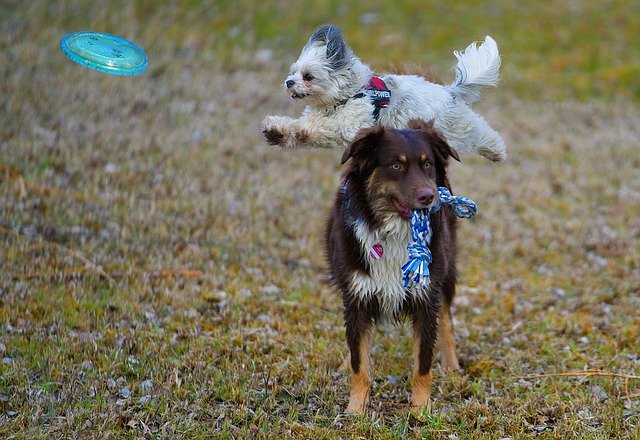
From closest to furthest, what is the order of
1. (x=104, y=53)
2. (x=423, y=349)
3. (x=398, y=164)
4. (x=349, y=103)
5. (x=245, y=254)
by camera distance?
(x=398, y=164)
(x=349, y=103)
(x=423, y=349)
(x=104, y=53)
(x=245, y=254)

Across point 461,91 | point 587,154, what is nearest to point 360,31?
point 587,154

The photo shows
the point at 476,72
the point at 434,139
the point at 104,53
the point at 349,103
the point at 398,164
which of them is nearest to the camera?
the point at 398,164

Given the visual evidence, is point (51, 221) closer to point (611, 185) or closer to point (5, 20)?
point (611, 185)

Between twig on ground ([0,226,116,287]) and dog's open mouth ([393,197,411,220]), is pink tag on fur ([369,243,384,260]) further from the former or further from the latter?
twig on ground ([0,226,116,287])

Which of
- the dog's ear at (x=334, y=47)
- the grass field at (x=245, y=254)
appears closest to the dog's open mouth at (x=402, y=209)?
the dog's ear at (x=334, y=47)

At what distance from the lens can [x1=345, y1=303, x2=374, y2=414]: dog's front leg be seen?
5461 mm

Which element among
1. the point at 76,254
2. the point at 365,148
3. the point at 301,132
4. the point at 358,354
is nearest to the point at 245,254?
the point at 76,254

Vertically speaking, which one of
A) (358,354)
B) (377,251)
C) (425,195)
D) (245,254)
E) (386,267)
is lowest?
(245,254)

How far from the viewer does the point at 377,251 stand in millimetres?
5242

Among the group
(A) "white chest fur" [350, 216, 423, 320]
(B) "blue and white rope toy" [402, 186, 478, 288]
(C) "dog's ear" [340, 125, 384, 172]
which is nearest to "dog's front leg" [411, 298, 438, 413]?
(A) "white chest fur" [350, 216, 423, 320]

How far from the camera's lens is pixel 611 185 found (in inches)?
481

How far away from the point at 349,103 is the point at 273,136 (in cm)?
54

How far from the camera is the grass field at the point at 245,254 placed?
5.45 m

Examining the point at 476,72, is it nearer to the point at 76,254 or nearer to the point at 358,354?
the point at 358,354
